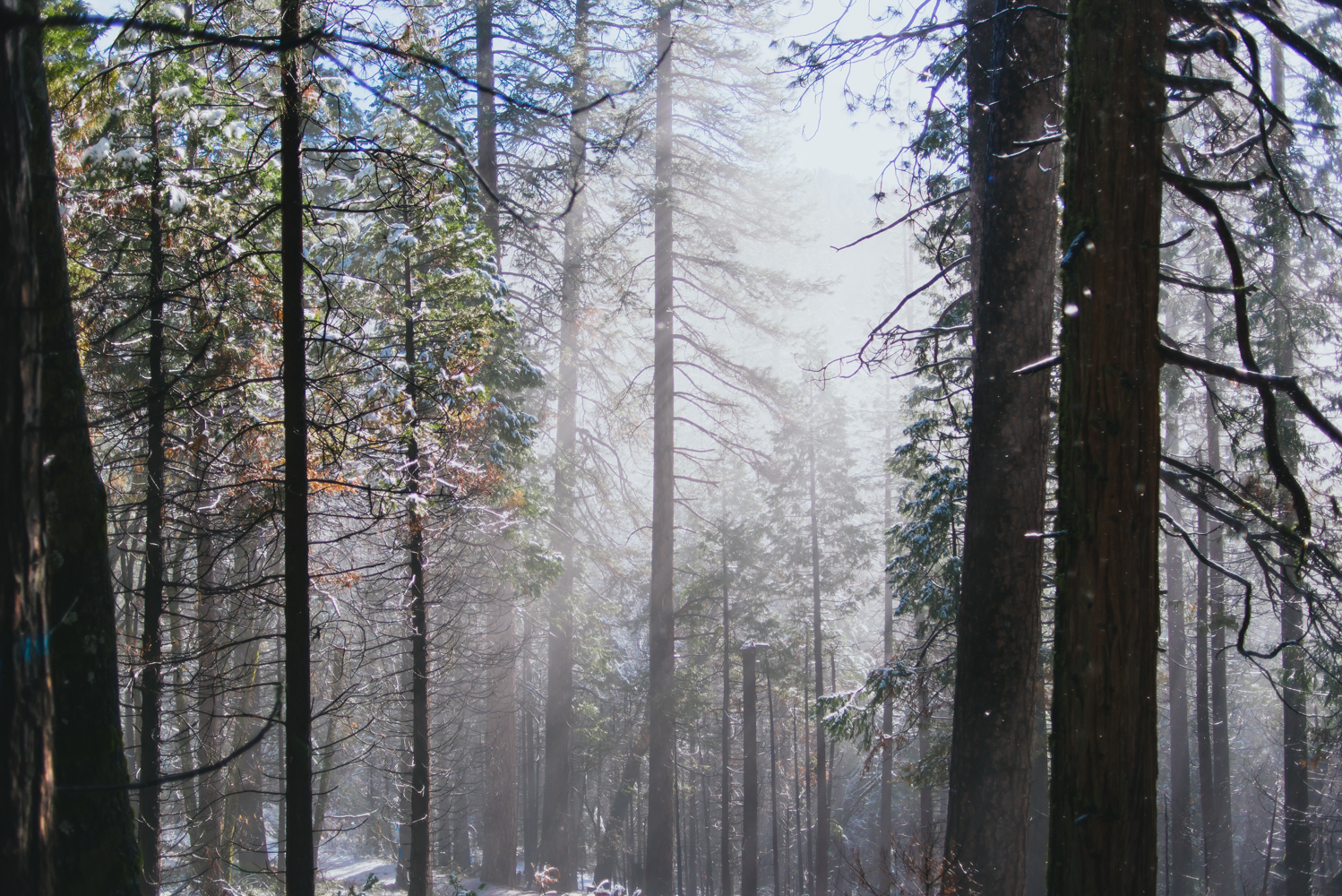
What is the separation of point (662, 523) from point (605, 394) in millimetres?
5072

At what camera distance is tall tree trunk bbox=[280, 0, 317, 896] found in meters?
4.62

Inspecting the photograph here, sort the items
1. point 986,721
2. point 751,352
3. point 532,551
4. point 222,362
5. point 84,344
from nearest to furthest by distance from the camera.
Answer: point 986,721, point 84,344, point 222,362, point 532,551, point 751,352

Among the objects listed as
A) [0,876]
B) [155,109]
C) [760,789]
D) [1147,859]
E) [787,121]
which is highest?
[787,121]

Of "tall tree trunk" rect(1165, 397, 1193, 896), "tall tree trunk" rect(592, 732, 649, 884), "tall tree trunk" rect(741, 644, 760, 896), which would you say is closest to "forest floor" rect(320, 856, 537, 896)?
"tall tree trunk" rect(741, 644, 760, 896)

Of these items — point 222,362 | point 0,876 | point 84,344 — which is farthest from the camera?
point 222,362

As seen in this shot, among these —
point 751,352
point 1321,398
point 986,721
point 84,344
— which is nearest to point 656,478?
point 84,344

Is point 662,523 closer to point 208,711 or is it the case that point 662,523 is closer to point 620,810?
point 208,711

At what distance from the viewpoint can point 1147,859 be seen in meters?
3.15

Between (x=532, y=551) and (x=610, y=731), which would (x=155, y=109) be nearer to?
(x=532, y=551)

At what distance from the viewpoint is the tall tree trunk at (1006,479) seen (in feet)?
15.8

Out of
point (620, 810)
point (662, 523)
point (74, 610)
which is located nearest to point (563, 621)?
point (662, 523)

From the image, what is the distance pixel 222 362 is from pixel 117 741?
190 inches

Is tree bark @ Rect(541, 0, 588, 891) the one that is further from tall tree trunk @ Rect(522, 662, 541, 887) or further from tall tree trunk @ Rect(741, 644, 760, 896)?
tall tree trunk @ Rect(522, 662, 541, 887)

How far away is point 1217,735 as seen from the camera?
21.5 metres
